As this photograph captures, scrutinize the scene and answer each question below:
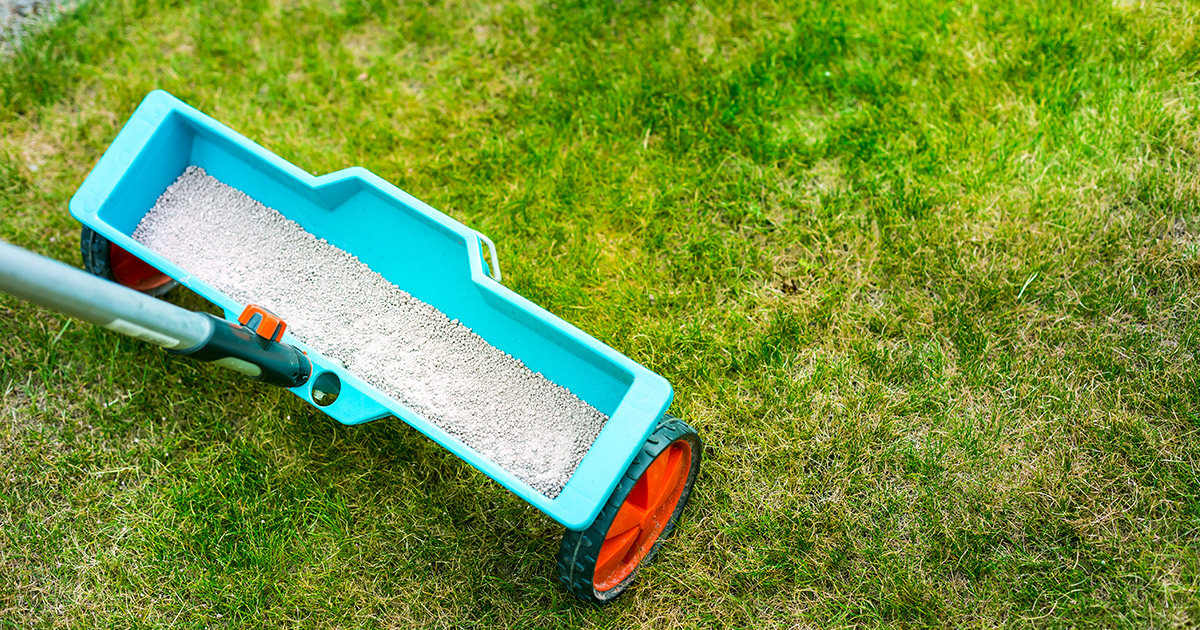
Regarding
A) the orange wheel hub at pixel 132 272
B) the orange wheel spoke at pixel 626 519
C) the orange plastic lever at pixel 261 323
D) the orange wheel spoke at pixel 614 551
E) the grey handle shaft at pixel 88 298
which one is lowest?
the orange wheel hub at pixel 132 272

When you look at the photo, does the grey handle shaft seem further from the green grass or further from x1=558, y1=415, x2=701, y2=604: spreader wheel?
x1=558, y1=415, x2=701, y2=604: spreader wheel

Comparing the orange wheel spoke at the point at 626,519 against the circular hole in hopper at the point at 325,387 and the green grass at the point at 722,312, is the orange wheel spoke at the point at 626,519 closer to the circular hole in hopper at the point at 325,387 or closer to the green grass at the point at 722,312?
the green grass at the point at 722,312

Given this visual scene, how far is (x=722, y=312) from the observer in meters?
2.19

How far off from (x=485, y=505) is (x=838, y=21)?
6.05 feet

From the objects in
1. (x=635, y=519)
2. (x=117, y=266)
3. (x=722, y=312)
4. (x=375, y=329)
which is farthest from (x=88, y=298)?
(x=722, y=312)

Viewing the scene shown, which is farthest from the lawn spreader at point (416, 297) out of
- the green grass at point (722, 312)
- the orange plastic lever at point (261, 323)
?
the green grass at point (722, 312)

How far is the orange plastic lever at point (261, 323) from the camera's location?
167cm

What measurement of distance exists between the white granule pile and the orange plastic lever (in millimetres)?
269

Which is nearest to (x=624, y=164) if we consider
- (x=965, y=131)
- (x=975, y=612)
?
(x=965, y=131)

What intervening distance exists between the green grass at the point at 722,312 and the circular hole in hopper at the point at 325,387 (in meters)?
0.29

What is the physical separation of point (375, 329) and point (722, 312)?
933mm

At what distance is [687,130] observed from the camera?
241 centimetres

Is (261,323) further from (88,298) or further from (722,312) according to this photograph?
(722,312)

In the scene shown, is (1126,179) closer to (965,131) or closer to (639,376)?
(965,131)
